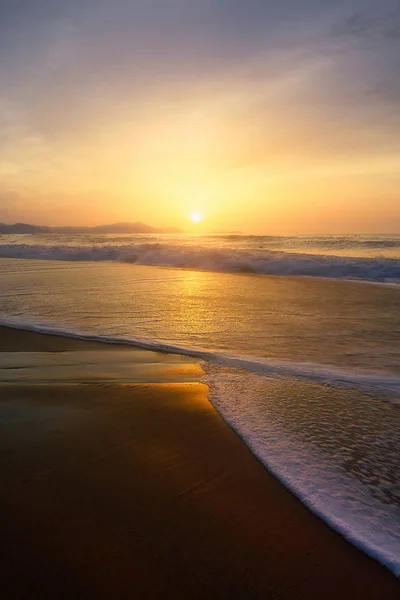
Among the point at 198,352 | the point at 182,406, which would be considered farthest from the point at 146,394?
the point at 198,352

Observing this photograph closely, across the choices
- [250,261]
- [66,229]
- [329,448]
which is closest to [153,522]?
[329,448]

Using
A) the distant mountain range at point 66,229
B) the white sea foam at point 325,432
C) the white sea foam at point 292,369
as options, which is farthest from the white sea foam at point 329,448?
the distant mountain range at point 66,229

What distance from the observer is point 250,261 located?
19.9 m

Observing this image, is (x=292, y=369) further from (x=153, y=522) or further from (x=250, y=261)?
(x=250, y=261)

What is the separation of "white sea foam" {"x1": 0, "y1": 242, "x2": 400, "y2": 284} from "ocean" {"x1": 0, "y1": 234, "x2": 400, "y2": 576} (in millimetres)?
3510

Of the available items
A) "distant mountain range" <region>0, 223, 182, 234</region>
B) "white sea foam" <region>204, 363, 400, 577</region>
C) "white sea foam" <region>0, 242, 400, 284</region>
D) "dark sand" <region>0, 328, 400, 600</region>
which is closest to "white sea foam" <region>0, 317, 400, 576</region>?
"white sea foam" <region>204, 363, 400, 577</region>

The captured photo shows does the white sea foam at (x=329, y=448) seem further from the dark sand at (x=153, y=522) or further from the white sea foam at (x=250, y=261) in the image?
the white sea foam at (x=250, y=261)

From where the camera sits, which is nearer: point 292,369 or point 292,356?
point 292,369

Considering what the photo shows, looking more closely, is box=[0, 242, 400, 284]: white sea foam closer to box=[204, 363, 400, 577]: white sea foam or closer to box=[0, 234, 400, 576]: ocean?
box=[0, 234, 400, 576]: ocean

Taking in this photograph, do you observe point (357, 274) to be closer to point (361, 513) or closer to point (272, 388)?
point (272, 388)

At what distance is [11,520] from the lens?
1.99 m

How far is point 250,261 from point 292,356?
49.2 feet

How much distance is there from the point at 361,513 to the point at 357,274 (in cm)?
1544

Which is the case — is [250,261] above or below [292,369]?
above
